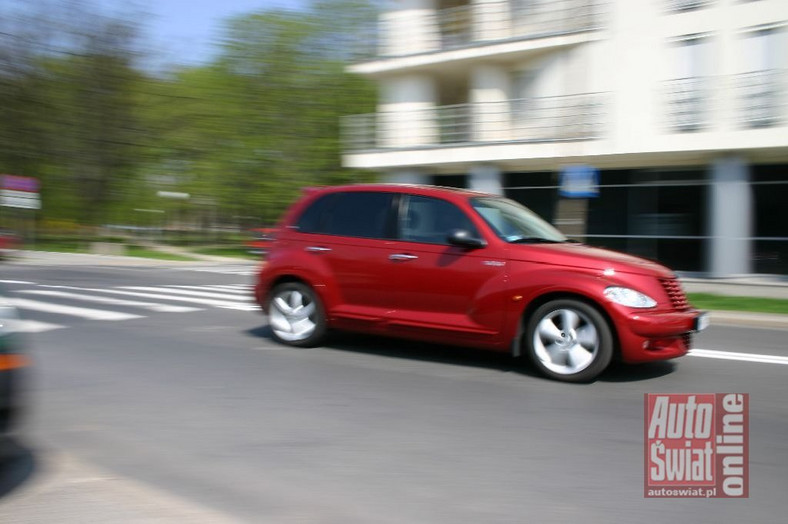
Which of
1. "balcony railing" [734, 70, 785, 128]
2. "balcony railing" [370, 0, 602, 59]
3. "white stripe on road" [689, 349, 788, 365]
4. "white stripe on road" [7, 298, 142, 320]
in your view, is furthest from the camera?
"balcony railing" [370, 0, 602, 59]

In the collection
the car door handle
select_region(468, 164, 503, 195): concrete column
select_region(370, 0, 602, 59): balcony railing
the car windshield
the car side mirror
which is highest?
select_region(370, 0, 602, 59): balcony railing

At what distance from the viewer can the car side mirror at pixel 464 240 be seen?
278 inches

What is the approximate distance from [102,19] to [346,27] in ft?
35.5

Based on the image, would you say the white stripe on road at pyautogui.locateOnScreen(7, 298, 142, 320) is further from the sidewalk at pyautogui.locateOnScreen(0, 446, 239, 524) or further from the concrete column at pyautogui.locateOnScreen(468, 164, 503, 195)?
the concrete column at pyautogui.locateOnScreen(468, 164, 503, 195)

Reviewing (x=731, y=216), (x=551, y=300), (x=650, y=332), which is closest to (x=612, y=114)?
(x=731, y=216)

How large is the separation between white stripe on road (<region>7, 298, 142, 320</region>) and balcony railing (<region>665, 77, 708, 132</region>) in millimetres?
14236

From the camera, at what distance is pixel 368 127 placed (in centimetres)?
2662

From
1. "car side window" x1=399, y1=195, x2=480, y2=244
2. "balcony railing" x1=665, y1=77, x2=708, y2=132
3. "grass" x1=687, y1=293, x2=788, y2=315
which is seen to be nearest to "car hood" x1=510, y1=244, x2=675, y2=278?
"car side window" x1=399, y1=195, x2=480, y2=244

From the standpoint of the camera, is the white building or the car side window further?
the white building

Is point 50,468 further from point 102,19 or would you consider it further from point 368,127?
point 102,19

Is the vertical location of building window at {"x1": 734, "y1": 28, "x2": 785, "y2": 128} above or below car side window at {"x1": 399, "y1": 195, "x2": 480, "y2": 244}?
above

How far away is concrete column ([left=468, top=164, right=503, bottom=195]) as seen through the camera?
77.0ft

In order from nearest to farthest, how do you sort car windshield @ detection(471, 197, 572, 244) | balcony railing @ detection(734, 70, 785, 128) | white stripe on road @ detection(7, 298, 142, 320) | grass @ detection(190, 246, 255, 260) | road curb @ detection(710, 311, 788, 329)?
car windshield @ detection(471, 197, 572, 244)
white stripe on road @ detection(7, 298, 142, 320)
road curb @ detection(710, 311, 788, 329)
balcony railing @ detection(734, 70, 785, 128)
grass @ detection(190, 246, 255, 260)

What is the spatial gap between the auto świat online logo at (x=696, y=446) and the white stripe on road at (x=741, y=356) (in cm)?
208
